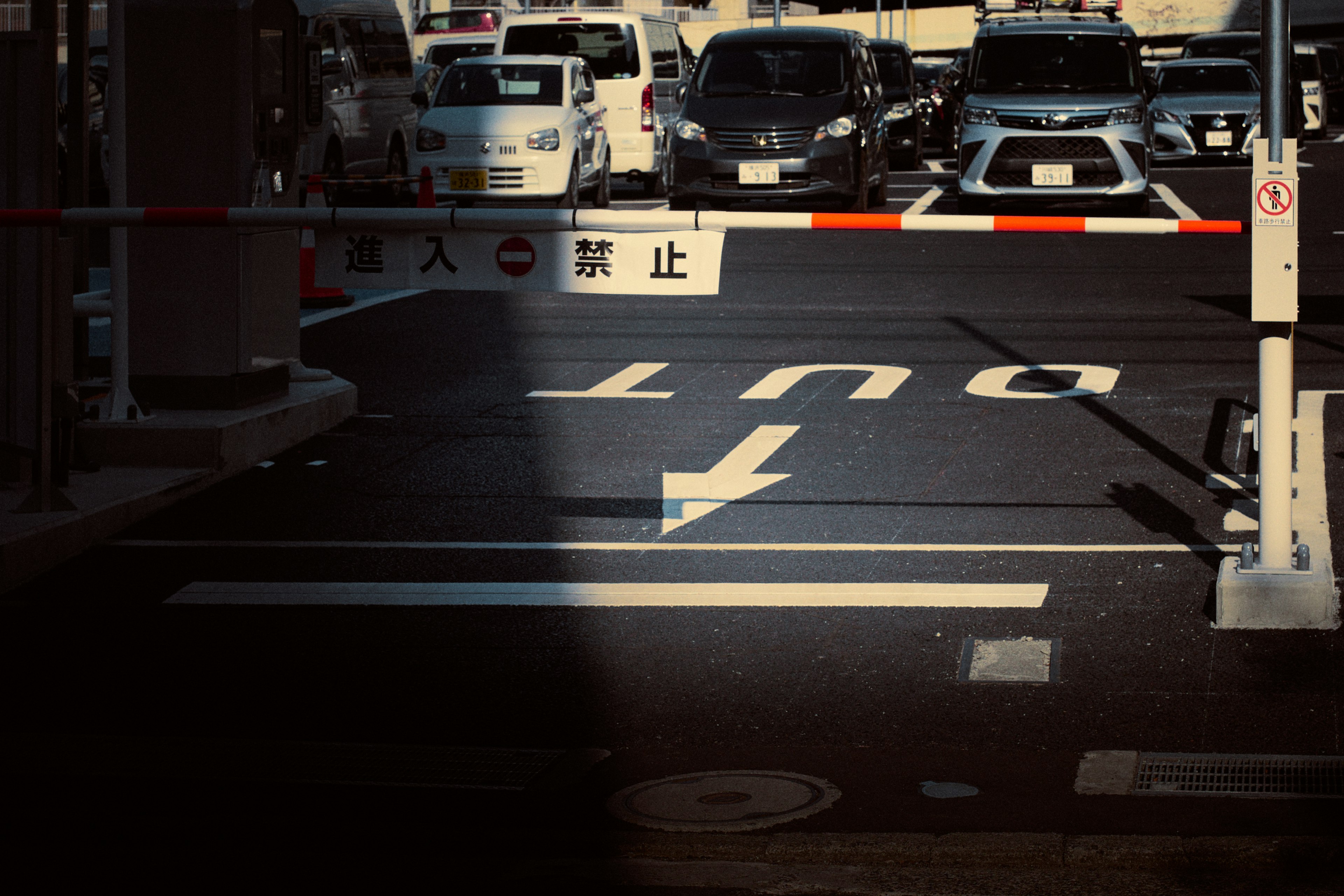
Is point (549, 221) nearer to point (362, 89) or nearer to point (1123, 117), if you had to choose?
point (1123, 117)

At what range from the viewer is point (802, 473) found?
8.52 metres

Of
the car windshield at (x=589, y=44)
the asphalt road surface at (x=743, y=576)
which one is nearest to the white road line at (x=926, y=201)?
the car windshield at (x=589, y=44)

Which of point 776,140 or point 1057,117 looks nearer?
point 1057,117

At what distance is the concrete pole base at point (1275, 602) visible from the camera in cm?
589

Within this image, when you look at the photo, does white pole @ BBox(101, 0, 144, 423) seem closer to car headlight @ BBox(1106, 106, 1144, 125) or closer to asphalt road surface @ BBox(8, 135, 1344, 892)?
asphalt road surface @ BBox(8, 135, 1344, 892)

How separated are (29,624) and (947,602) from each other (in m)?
3.06

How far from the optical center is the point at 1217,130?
2844 centimetres

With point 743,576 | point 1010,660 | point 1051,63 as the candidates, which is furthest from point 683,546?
point 1051,63

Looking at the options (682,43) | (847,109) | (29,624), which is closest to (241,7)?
(29,624)

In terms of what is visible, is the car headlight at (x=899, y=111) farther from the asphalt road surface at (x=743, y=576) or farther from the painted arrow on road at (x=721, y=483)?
the painted arrow on road at (x=721, y=483)

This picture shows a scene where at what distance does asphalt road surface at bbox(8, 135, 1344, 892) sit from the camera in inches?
191

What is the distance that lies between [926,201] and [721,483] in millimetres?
15554

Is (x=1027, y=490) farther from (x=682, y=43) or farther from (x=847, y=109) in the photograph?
(x=682, y=43)

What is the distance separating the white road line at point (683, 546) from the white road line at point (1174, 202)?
12639 mm
